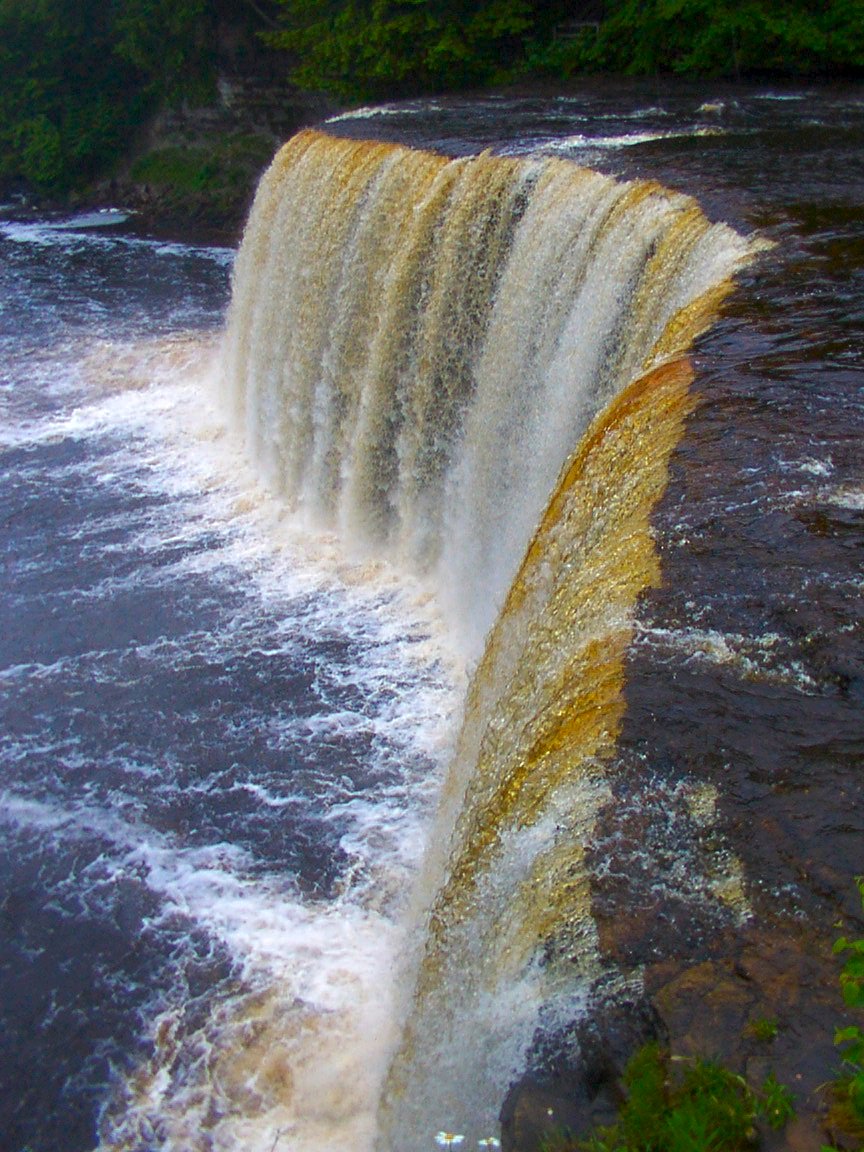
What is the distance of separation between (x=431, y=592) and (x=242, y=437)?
188 inches

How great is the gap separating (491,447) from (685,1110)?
6.75 meters

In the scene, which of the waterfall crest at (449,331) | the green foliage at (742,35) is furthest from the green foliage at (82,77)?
the waterfall crest at (449,331)

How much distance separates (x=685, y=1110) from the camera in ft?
8.38

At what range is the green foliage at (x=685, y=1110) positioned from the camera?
8.29 feet

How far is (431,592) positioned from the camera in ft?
32.0

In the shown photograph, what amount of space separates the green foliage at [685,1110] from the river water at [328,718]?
364 mm

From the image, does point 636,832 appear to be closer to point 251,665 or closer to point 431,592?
point 251,665

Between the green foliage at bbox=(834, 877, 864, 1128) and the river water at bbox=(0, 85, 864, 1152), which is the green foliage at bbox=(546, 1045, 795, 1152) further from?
the river water at bbox=(0, 85, 864, 1152)

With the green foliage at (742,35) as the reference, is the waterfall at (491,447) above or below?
below

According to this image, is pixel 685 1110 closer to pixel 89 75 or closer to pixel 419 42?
pixel 419 42

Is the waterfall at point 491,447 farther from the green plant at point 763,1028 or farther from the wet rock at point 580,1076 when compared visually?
the green plant at point 763,1028

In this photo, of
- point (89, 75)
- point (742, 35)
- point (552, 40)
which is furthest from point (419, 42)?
point (89, 75)

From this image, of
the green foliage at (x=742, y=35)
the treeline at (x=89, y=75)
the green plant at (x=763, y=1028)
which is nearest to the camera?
the green plant at (x=763, y=1028)

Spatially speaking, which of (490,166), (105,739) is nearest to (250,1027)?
(105,739)
